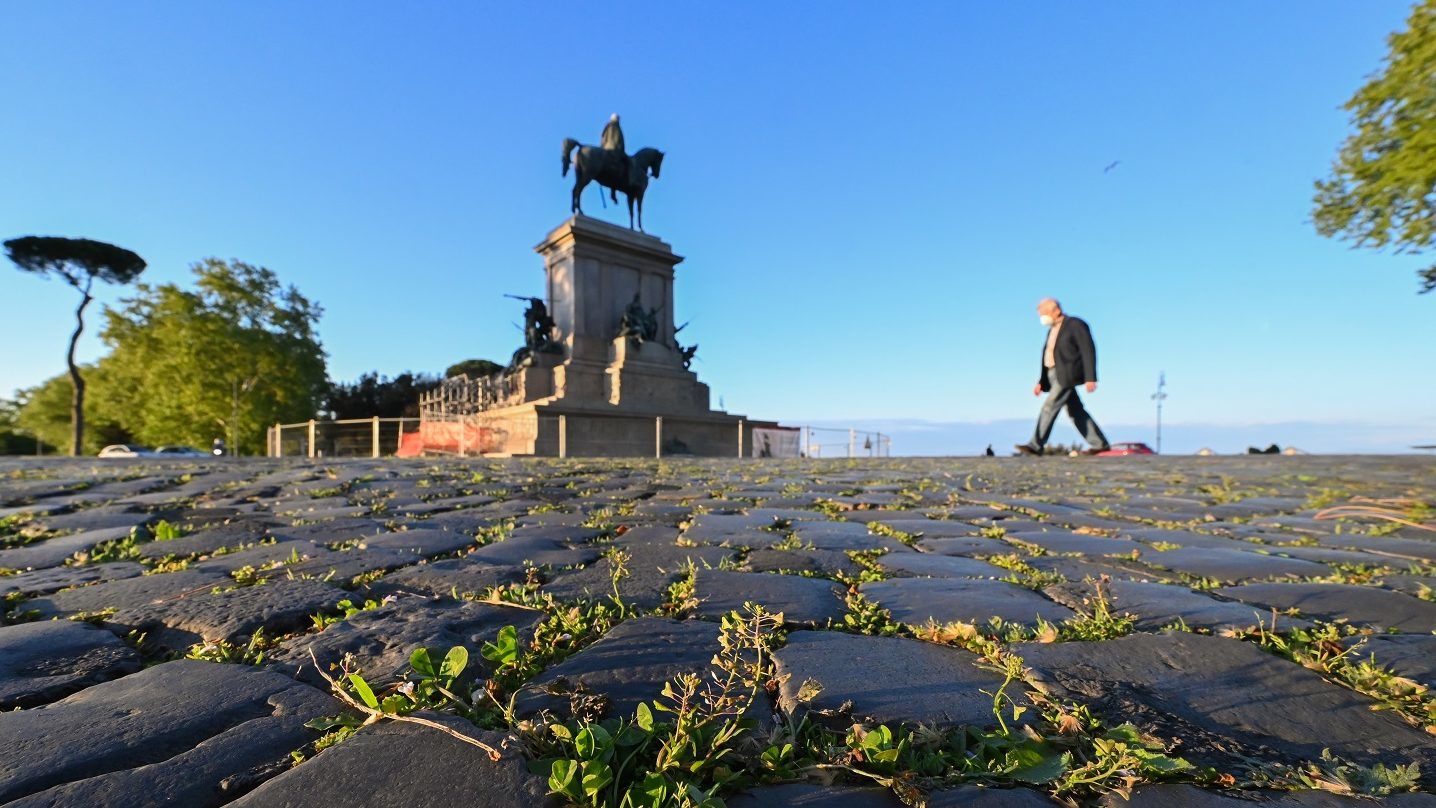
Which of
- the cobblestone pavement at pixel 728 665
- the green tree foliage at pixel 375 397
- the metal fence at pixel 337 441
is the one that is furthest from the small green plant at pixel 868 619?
the green tree foliage at pixel 375 397

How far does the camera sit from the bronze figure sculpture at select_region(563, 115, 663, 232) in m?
20.8

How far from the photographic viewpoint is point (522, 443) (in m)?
17.2

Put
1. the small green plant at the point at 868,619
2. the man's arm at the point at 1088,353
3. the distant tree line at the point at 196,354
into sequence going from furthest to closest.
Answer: the distant tree line at the point at 196,354 < the man's arm at the point at 1088,353 < the small green plant at the point at 868,619

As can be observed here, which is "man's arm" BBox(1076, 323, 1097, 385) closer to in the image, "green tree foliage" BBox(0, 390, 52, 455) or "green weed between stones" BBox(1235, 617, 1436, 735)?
"green weed between stones" BBox(1235, 617, 1436, 735)

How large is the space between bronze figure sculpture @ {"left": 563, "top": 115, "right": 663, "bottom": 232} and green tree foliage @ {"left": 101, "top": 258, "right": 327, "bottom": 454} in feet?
76.8

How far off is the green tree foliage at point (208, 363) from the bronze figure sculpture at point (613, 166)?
23.4m

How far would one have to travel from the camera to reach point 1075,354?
30.6 ft

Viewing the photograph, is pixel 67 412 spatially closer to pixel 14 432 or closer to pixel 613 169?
pixel 14 432

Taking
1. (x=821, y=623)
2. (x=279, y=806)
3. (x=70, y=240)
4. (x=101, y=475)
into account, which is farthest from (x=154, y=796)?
(x=70, y=240)

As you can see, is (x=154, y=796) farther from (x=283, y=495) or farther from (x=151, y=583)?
(x=283, y=495)

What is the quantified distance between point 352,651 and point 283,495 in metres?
4.36

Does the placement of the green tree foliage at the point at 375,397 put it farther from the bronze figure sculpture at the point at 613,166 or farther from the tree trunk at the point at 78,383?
the bronze figure sculpture at the point at 613,166

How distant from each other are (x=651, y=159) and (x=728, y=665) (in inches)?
934

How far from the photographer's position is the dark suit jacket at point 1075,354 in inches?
359
